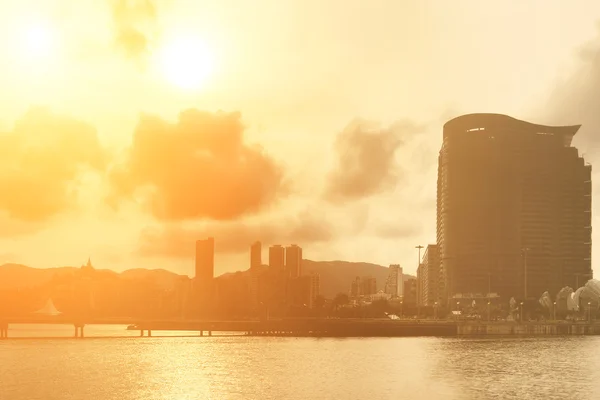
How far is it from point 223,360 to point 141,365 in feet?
70.4

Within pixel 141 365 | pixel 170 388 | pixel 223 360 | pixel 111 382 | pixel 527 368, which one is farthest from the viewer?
pixel 223 360

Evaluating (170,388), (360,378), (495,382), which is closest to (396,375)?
(360,378)

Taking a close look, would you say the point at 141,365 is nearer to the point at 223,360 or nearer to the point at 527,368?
the point at 223,360

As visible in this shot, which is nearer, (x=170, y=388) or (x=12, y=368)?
(x=170, y=388)

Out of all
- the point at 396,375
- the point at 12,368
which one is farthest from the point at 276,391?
the point at 12,368

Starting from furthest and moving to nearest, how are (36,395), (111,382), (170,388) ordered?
(111,382) < (170,388) < (36,395)

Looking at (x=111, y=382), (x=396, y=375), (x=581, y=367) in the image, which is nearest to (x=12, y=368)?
(x=111, y=382)

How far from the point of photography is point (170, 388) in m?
134

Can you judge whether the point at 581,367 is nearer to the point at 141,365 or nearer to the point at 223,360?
the point at 223,360

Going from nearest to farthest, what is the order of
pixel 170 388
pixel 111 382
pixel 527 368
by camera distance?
1. pixel 170 388
2. pixel 111 382
3. pixel 527 368

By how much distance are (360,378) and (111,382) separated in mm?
41946

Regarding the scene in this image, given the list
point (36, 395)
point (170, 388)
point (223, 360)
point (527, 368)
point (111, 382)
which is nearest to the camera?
point (36, 395)

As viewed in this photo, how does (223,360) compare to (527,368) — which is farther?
(223,360)

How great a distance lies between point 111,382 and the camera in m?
144
